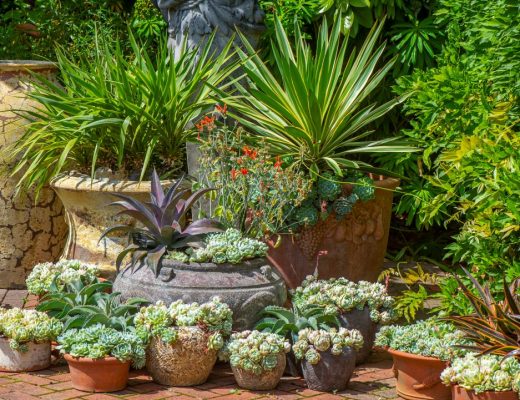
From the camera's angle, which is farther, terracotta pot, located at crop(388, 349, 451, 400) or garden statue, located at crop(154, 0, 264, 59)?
garden statue, located at crop(154, 0, 264, 59)

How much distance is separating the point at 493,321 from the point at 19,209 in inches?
134

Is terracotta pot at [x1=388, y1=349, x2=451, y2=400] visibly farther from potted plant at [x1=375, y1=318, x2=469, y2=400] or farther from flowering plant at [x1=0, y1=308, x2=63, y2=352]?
flowering plant at [x1=0, y1=308, x2=63, y2=352]

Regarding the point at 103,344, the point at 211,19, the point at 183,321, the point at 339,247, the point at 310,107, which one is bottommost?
the point at 103,344

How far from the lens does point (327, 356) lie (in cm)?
482

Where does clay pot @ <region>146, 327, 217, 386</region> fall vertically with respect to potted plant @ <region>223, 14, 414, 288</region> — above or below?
Result: below

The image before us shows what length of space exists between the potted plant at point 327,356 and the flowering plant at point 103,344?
77 centimetres

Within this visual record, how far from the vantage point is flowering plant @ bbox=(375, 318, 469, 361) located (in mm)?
4664

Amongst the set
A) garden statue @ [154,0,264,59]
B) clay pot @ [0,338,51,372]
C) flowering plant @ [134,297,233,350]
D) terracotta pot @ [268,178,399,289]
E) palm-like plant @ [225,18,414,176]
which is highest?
garden statue @ [154,0,264,59]

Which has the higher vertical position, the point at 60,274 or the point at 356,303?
the point at 60,274

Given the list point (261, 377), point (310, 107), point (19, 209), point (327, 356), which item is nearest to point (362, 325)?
point (327, 356)

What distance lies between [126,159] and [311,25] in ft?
6.30

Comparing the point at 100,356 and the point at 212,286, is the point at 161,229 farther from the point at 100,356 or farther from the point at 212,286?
the point at 100,356

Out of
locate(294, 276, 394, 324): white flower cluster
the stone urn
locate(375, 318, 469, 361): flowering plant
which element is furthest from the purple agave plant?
the stone urn

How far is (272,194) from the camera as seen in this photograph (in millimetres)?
5633
